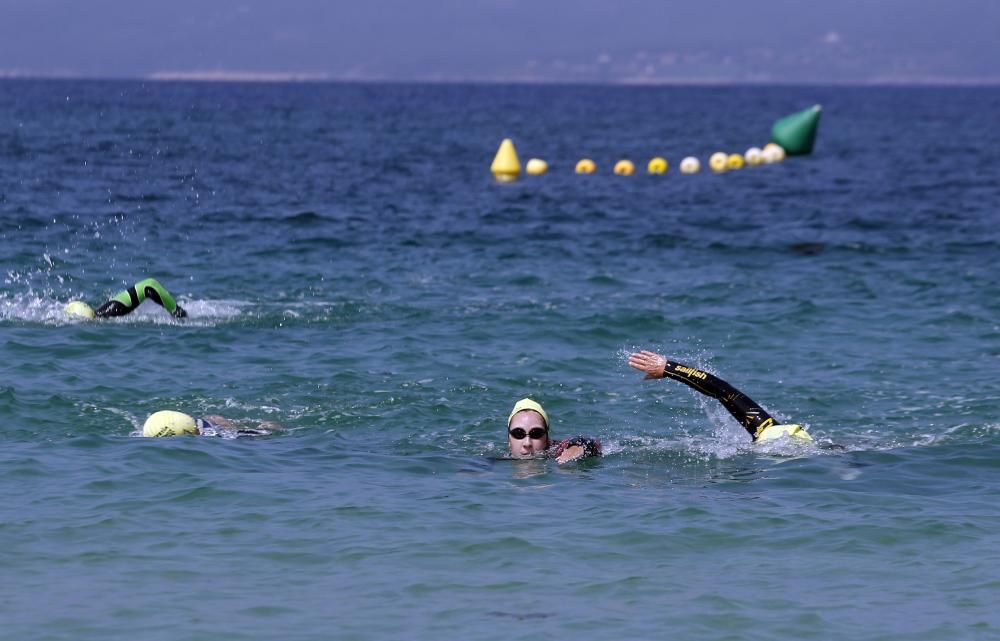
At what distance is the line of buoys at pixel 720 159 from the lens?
48344mm

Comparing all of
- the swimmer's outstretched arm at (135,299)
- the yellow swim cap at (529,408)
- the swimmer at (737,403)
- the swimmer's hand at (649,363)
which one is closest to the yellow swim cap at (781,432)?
the swimmer at (737,403)

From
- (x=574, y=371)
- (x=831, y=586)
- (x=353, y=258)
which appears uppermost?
(x=353, y=258)

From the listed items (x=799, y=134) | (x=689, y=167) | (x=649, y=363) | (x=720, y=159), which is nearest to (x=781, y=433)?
(x=649, y=363)

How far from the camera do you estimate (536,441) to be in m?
13.1

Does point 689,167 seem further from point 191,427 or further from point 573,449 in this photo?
point 191,427

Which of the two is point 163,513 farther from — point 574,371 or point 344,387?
point 574,371

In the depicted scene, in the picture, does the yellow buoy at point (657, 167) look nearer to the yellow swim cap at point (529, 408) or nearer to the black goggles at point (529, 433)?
the yellow swim cap at point (529, 408)

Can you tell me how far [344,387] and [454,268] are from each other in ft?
29.0

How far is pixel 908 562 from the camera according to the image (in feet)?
34.3

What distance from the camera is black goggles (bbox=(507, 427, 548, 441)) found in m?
13.1

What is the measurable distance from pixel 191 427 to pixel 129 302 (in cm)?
591

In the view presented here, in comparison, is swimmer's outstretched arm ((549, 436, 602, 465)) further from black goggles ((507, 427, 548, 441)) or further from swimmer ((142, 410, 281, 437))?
swimmer ((142, 410, 281, 437))

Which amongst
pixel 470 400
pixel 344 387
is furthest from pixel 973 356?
pixel 344 387

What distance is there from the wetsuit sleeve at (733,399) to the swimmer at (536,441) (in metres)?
1.19
